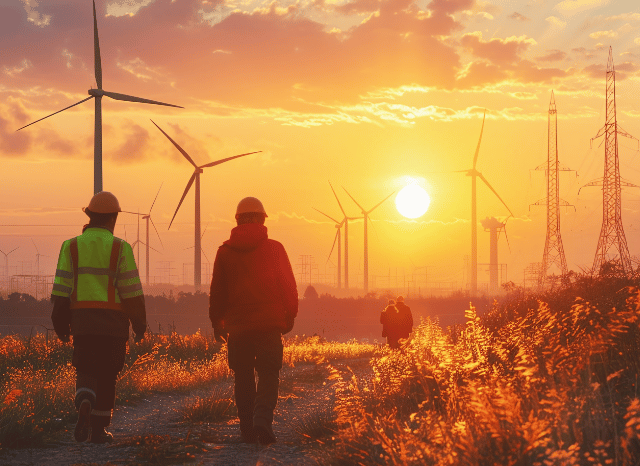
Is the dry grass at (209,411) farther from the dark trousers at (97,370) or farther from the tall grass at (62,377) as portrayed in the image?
the dark trousers at (97,370)

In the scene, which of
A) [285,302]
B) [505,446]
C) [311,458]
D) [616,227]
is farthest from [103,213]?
[616,227]

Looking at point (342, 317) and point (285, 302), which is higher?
point (285, 302)

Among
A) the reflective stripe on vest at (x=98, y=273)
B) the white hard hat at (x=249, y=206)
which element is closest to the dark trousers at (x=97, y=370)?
the reflective stripe on vest at (x=98, y=273)

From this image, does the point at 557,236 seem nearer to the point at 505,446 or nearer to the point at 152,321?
the point at 152,321

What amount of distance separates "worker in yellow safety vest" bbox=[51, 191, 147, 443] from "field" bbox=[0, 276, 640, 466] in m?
0.76

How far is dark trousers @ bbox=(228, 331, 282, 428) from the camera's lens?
7695 mm

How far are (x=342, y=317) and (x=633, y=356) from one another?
328 ft

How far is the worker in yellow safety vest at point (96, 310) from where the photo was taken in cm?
740

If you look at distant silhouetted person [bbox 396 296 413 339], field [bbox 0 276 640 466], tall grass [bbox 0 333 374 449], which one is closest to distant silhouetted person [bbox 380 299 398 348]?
distant silhouetted person [bbox 396 296 413 339]

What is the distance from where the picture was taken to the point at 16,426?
311 inches

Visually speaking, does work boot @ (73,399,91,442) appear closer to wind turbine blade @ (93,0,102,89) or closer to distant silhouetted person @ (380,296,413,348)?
distant silhouetted person @ (380,296,413,348)

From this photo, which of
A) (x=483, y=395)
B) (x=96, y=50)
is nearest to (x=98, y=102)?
(x=96, y=50)

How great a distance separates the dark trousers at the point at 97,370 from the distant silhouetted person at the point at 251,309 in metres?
1.10

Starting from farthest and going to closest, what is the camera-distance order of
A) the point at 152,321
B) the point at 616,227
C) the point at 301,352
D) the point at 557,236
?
the point at 152,321
the point at 557,236
the point at 616,227
the point at 301,352
